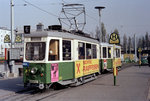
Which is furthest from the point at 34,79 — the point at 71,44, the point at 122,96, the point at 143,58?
the point at 143,58

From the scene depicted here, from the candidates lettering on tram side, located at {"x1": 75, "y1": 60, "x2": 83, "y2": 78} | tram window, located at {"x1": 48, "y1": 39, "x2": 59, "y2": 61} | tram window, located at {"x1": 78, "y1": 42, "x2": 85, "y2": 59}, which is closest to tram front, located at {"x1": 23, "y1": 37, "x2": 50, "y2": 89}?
tram window, located at {"x1": 48, "y1": 39, "x2": 59, "y2": 61}

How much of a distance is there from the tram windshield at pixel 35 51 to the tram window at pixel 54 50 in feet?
1.10

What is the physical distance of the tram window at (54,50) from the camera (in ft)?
34.2

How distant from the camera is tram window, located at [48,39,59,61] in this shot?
34.2 ft

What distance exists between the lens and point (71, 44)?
11.5 meters

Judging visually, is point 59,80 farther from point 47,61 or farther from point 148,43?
point 148,43

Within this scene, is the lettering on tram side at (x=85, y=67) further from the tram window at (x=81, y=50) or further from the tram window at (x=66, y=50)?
the tram window at (x=66, y=50)

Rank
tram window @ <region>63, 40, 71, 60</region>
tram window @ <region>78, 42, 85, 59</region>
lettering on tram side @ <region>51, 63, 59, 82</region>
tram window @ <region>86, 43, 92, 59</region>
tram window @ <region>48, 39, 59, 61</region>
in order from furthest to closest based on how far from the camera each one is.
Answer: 1. tram window @ <region>86, 43, 92, 59</region>
2. tram window @ <region>78, 42, 85, 59</region>
3. tram window @ <region>63, 40, 71, 60</region>
4. tram window @ <region>48, 39, 59, 61</region>
5. lettering on tram side @ <region>51, 63, 59, 82</region>

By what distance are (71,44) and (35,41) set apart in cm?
188

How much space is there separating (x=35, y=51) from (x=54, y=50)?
87 cm

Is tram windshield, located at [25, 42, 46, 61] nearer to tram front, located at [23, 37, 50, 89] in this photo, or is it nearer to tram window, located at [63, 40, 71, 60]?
tram front, located at [23, 37, 50, 89]

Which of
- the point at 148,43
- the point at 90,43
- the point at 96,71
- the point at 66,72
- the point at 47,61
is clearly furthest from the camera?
the point at 148,43

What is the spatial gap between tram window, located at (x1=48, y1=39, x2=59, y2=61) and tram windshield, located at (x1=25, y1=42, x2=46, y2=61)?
0.33m

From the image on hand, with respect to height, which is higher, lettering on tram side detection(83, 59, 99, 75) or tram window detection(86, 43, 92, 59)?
tram window detection(86, 43, 92, 59)
